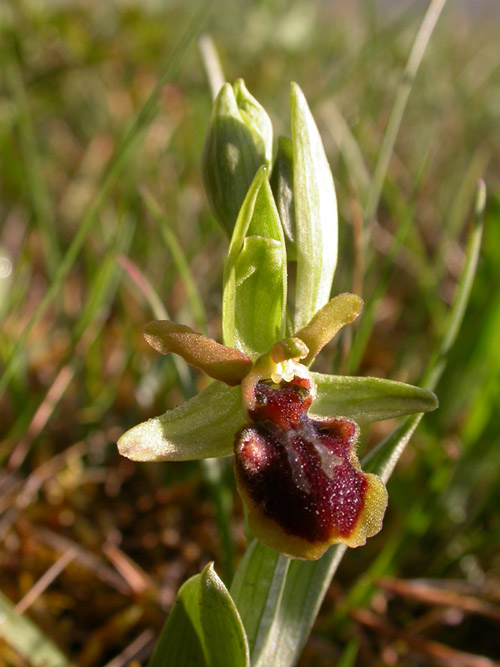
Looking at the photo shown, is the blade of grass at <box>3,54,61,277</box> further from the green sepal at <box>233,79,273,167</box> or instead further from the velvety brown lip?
the velvety brown lip

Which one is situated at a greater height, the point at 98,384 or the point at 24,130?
the point at 24,130

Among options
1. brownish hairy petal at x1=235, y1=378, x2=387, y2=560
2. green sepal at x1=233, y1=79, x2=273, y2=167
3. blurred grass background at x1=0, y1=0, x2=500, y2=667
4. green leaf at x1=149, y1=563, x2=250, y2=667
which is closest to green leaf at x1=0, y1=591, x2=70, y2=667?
blurred grass background at x1=0, y1=0, x2=500, y2=667

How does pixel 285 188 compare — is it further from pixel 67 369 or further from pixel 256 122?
pixel 67 369

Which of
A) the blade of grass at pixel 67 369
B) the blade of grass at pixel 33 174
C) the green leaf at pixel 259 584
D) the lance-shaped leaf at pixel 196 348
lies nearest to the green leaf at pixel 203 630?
the green leaf at pixel 259 584

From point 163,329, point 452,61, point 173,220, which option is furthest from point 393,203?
point 452,61

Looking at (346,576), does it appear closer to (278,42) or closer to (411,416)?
(411,416)

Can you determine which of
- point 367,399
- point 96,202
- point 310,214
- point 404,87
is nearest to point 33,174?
point 96,202
